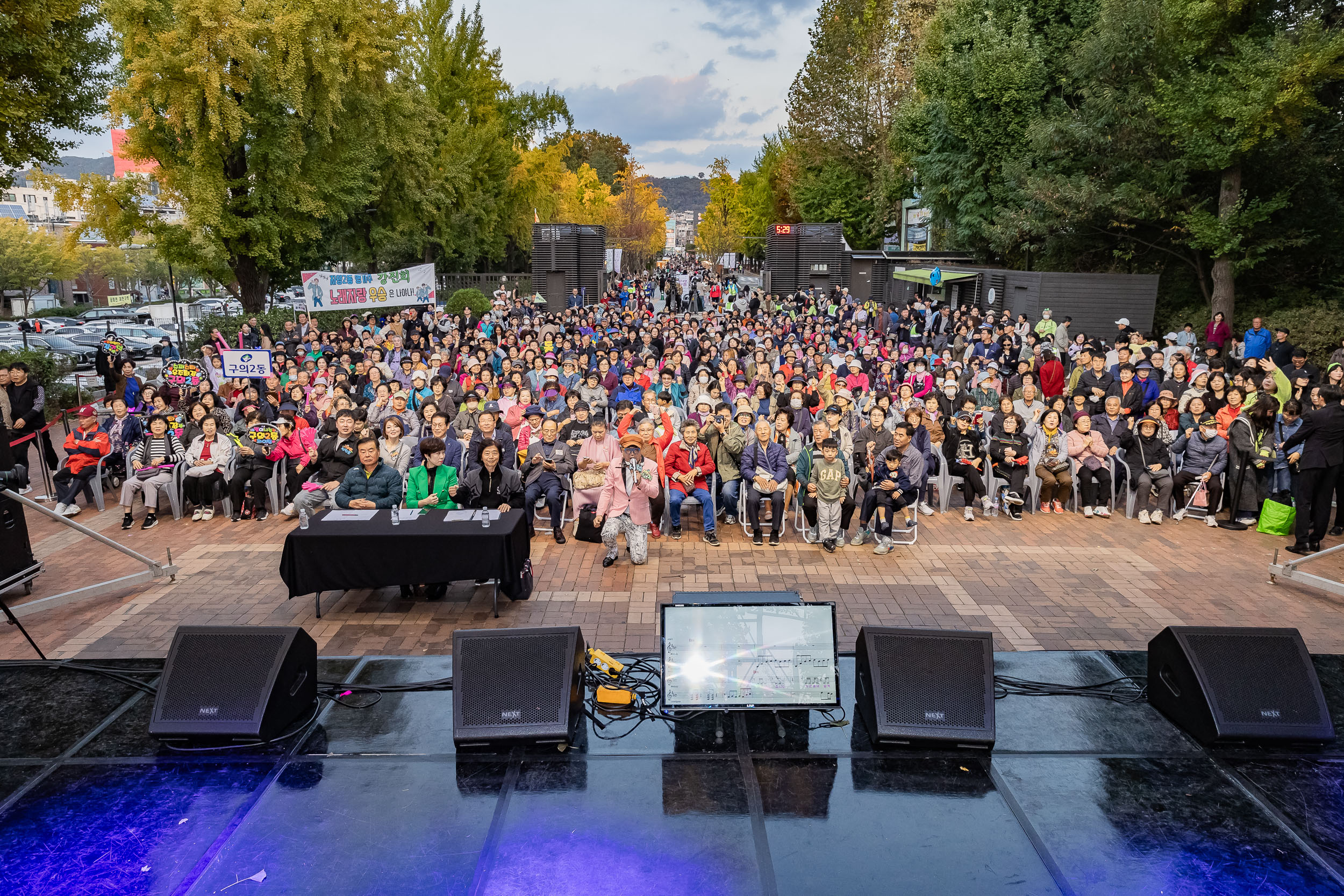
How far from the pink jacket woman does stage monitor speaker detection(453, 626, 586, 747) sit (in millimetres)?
4216

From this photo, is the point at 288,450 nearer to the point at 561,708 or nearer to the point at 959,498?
the point at 561,708

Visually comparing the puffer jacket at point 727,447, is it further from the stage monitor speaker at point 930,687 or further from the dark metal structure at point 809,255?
the dark metal structure at point 809,255

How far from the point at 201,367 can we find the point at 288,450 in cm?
620

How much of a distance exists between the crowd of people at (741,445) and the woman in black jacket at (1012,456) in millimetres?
28

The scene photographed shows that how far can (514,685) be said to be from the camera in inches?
196

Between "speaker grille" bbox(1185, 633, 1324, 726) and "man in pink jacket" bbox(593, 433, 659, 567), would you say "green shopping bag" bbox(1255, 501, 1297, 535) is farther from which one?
"man in pink jacket" bbox(593, 433, 659, 567)

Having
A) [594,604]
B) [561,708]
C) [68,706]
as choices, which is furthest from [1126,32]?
[68,706]

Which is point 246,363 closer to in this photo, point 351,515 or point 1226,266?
point 351,515

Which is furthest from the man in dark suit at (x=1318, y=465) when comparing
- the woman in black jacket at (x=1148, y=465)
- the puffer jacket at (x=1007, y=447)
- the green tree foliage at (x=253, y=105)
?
the green tree foliage at (x=253, y=105)

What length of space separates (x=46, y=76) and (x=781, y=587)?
1977 cm

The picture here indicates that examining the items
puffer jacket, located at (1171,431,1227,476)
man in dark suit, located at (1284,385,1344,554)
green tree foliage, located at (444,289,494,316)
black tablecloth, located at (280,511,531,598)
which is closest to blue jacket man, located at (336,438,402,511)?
black tablecloth, located at (280,511,531,598)

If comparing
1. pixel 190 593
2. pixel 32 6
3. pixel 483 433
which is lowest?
pixel 190 593

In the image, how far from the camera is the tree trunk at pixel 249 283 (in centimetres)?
2433

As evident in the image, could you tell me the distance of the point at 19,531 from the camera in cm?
829
